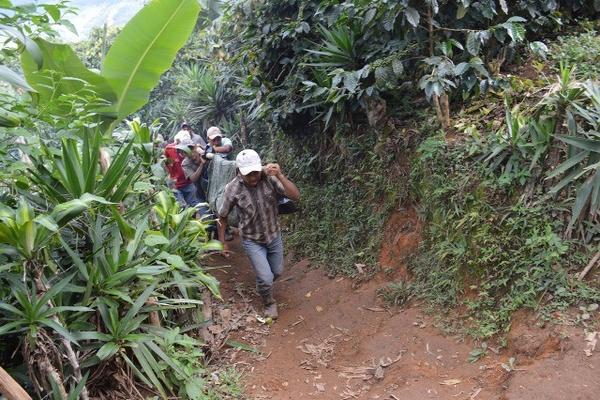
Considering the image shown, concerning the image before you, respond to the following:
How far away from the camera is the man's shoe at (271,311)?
5578 mm

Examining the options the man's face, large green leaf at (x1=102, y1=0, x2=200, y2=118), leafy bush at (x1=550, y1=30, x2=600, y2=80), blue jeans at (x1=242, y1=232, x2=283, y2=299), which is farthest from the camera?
blue jeans at (x1=242, y1=232, x2=283, y2=299)

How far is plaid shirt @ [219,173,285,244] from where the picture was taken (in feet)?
17.9

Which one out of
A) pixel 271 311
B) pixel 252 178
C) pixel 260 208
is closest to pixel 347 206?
pixel 260 208

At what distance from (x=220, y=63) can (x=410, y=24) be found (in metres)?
7.21

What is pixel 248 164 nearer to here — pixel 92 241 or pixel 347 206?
pixel 347 206

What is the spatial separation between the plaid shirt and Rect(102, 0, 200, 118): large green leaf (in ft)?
5.15

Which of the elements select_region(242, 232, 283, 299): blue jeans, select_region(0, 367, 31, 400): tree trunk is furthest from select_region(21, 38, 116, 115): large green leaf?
select_region(242, 232, 283, 299): blue jeans

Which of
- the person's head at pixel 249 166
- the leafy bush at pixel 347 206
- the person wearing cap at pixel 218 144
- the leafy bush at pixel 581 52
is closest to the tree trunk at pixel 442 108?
the leafy bush at pixel 347 206

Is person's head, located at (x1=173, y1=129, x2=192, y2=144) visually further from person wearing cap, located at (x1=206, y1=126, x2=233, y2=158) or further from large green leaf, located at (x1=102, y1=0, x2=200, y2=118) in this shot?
large green leaf, located at (x1=102, y1=0, x2=200, y2=118)

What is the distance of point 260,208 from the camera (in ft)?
18.0

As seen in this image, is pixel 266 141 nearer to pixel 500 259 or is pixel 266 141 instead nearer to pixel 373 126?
pixel 373 126

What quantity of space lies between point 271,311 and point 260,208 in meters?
1.16

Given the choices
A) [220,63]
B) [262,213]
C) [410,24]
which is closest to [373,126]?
[410,24]

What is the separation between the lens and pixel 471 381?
3723mm
